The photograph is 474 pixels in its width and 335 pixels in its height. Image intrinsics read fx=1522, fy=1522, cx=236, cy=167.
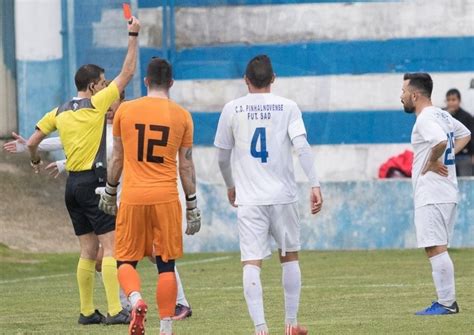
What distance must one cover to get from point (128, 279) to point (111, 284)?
1.66 m

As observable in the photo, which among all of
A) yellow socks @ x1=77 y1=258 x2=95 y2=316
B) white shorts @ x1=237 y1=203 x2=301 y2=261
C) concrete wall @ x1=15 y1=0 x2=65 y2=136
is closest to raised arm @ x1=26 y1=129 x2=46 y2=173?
yellow socks @ x1=77 y1=258 x2=95 y2=316

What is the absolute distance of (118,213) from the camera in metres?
10.9

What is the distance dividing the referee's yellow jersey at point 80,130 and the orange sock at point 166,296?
209cm

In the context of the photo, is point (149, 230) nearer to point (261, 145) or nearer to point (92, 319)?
point (261, 145)

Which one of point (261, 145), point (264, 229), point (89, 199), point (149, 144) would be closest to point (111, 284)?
point (89, 199)

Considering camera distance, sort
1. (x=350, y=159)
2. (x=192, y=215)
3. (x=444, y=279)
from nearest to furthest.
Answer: (x=192, y=215), (x=444, y=279), (x=350, y=159)

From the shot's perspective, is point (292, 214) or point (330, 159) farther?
point (330, 159)

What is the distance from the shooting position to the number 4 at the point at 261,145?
35.9 feet

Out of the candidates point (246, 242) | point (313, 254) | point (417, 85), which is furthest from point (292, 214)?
point (313, 254)

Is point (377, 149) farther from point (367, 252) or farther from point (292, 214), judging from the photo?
point (292, 214)

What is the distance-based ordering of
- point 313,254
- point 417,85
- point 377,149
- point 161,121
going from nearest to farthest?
point 161,121, point 417,85, point 313,254, point 377,149

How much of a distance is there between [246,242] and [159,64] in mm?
1426

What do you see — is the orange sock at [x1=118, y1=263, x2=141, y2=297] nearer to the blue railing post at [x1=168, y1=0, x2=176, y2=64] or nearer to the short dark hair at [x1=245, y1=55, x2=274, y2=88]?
the short dark hair at [x1=245, y1=55, x2=274, y2=88]

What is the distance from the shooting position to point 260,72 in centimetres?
1097
